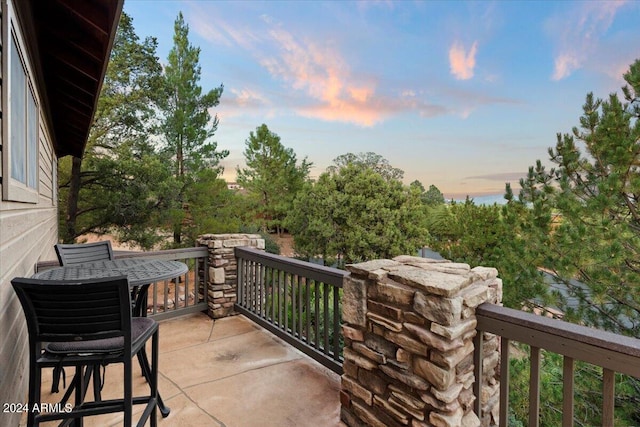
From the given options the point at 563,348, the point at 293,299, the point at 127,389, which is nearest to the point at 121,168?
the point at 293,299

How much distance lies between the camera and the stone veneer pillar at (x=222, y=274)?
13.5ft

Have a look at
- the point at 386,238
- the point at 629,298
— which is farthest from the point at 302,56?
the point at 629,298

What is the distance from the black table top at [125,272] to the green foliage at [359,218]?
1089cm

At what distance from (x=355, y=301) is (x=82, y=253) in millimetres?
2419

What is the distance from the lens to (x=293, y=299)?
3188 millimetres

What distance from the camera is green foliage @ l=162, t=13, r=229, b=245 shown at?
11.9 meters

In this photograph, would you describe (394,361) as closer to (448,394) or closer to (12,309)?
(448,394)

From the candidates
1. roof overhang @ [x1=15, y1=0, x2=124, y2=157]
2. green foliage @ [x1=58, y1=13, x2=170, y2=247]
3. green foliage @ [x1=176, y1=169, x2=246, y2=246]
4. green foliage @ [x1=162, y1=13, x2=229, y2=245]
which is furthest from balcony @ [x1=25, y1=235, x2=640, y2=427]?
green foliage @ [x1=162, y1=13, x2=229, y2=245]

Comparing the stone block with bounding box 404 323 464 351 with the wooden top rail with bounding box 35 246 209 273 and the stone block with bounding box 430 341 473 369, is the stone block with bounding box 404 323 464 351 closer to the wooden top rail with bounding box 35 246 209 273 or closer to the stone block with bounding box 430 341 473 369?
the stone block with bounding box 430 341 473 369

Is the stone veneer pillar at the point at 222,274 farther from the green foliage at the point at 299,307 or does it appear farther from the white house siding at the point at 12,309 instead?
the white house siding at the point at 12,309

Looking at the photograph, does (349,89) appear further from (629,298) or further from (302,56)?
(629,298)

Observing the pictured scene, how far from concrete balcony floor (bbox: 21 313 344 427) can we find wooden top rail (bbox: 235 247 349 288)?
0.79m

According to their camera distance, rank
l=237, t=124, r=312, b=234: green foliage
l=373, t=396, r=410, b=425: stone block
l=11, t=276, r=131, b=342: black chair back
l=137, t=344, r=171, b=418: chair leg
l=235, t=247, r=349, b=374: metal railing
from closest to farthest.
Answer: l=11, t=276, r=131, b=342: black chair back → l=373, t=396, r=410, b=425: stone block → l=137, t=344, r=171, b=418: chair leg → l=235, t=247, r=349, b=374: metal railing → l=237, t=124, r=312, b=234: green foliage

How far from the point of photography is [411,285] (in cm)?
170
